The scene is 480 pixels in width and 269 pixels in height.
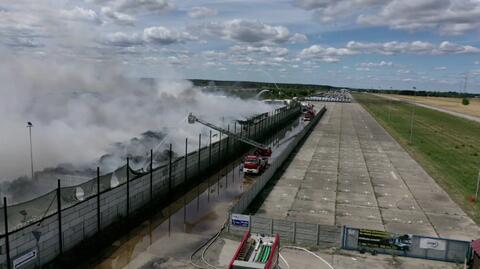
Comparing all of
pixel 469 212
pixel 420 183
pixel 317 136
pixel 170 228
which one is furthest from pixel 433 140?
pixel 170 228

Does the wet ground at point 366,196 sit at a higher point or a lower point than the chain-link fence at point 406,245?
lower

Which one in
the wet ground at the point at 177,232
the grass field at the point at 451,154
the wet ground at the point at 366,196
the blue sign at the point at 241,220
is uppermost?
the blue sign at the point at 241,220

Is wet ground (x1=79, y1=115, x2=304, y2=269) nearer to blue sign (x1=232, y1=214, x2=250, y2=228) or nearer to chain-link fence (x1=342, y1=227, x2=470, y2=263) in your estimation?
blue sign (x1=232, y1=214, x2=250, y2=228)

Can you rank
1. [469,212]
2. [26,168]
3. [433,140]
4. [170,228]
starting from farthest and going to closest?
[433,140]
[26,168]
[469,212]
[170,228]

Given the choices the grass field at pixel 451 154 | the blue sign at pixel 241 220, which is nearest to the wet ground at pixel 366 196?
the grass field at pixel 451 154

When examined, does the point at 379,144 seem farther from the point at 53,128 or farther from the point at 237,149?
the point at 53,128

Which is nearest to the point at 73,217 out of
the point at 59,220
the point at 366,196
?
the point at 59,220

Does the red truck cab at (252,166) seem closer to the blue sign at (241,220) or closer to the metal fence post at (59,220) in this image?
the blue sign at (241,220)
